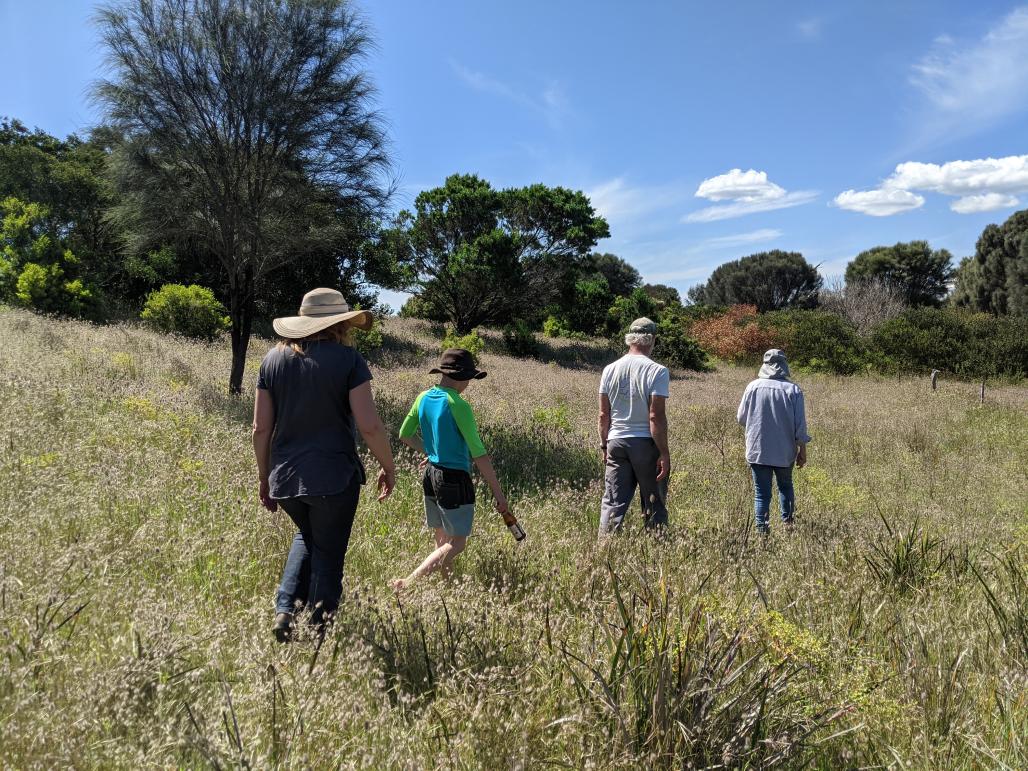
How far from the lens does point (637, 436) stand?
473 cm

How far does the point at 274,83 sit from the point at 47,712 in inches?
365

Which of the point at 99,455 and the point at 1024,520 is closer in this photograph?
the point at 99,455

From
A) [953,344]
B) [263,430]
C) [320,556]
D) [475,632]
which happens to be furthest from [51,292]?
[953,344]

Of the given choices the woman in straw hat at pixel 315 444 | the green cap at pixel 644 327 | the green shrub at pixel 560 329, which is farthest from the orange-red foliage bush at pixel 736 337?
the woman in straw hat at pixel 315 444

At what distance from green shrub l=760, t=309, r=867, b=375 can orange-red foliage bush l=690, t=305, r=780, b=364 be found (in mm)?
587

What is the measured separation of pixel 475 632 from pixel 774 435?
3.90 m

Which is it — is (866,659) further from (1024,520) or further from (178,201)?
(178,201)

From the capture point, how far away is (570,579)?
3783 mm

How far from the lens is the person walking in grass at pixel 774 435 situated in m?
5.67

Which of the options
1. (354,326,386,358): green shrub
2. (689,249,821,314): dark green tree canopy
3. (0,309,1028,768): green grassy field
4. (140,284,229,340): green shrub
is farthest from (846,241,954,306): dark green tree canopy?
(0,309,1028,768): green grassy field

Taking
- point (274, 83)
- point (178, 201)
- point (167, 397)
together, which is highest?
point (274, 83)

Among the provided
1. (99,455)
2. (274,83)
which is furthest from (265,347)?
(99,455)

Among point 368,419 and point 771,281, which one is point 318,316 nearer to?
point 368,419

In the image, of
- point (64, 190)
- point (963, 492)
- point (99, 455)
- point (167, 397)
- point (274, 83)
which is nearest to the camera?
point (99, 455)
